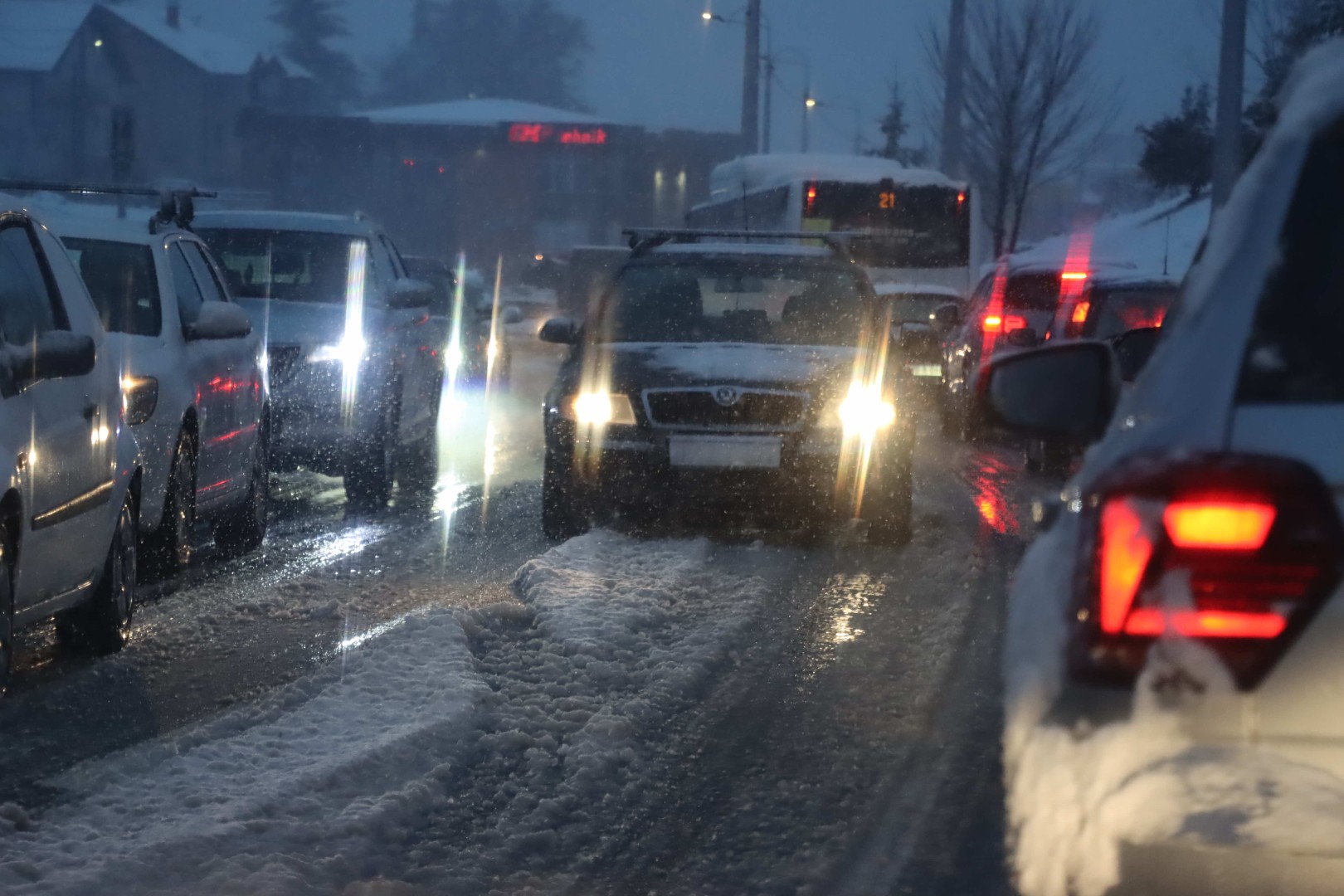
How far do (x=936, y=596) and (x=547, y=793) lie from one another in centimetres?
376

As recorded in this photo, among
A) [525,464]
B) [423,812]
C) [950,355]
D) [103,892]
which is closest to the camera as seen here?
[103,892]

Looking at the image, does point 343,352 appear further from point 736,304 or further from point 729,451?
point 729,451

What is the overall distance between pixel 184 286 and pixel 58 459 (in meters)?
3.40

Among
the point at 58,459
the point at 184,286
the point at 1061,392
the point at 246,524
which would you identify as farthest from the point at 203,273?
the point at 1061,392

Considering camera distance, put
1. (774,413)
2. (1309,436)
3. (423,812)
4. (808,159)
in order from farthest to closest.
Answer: (808,159) → (774,413) → (423,812) → (1309,436)

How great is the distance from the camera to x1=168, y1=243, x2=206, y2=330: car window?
→ 361 inches

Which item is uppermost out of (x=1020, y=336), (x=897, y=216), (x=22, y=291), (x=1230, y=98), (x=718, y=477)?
(x=1230, y=98)

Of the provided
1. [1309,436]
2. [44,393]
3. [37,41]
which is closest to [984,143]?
[44,393]

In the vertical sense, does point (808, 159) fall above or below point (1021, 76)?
below

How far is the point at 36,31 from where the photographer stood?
85.6 meters

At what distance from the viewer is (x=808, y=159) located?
3344 cm

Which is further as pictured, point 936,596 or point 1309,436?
point 936,596

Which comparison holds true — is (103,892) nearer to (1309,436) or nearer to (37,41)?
(1309,436)

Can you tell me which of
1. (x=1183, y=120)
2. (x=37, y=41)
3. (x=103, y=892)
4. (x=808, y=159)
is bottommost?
(x=103, y=892)
